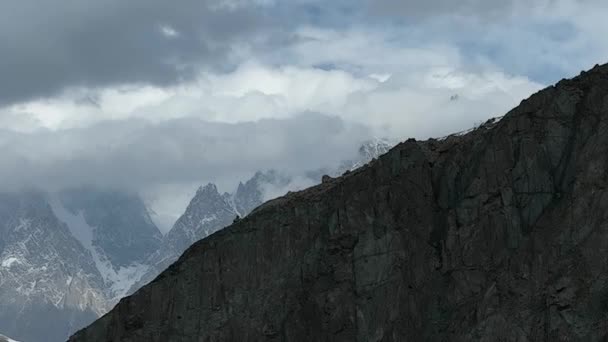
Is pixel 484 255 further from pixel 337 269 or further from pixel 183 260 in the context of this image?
pixel 183 260

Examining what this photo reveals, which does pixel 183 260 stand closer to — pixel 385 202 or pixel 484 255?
pixel 385 202

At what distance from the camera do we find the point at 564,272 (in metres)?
105

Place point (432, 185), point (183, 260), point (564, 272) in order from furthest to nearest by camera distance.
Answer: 1. point (183, 260)
2. point (432, 185)
3. point (564, 272)

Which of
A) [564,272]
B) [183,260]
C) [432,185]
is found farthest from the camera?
[183,260]

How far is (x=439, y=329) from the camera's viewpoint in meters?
109

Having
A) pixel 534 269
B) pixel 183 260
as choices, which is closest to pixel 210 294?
pixel 183 260

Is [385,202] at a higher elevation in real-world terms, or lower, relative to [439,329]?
higher

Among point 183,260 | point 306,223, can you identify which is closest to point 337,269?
point 306,223

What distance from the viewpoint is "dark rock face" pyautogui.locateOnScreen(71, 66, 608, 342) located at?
106 metres

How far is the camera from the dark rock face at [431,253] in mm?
105875

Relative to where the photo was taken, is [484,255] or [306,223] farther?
[306,223]

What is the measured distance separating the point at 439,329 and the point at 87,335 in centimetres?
3070

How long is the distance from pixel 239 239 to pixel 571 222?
27.7m

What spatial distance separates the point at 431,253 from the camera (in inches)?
4439
